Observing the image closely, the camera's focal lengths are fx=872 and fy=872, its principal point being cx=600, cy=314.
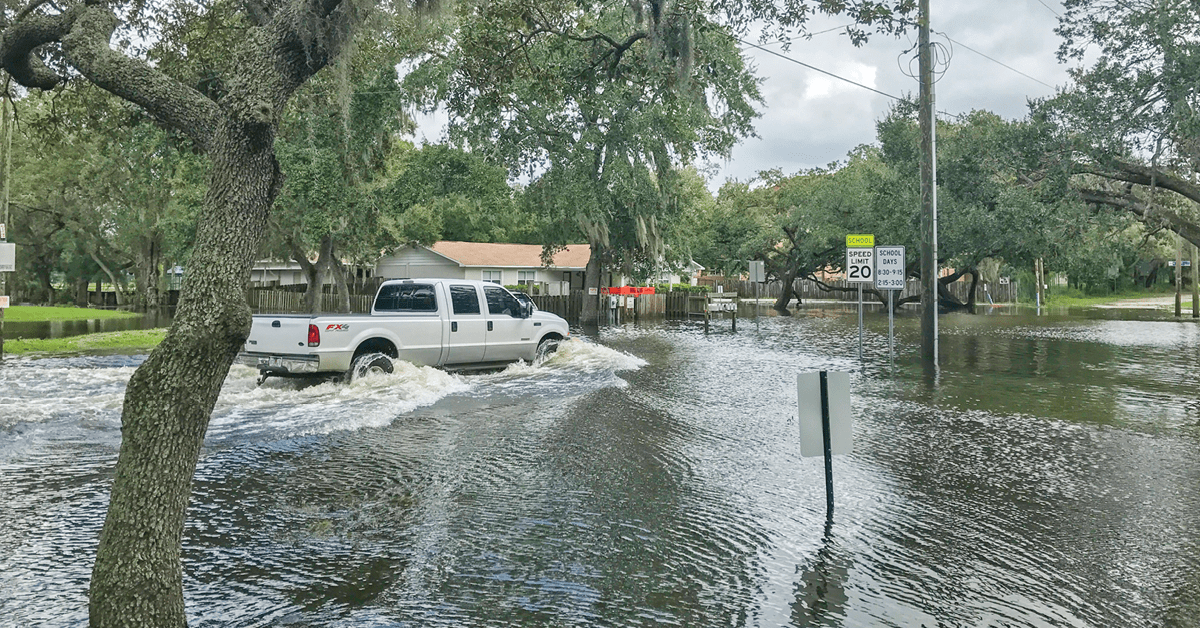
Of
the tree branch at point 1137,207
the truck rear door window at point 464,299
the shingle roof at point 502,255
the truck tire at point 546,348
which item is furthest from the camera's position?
the shingle roof at point 502,255

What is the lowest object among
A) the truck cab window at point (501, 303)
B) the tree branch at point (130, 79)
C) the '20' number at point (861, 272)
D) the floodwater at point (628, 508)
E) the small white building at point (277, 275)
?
the floodwater at point (628, 508)

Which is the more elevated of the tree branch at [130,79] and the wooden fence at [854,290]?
the tree branch at [130,79]

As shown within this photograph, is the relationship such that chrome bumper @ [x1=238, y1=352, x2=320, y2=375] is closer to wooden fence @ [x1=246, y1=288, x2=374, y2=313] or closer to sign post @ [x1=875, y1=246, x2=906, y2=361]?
sign post @ [x1=875, y1=246, x2=906, y2=361]

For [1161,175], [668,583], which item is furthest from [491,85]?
[1161,175]

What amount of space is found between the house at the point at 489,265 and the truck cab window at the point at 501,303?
103 feet

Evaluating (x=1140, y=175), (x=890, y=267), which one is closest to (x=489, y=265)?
(x=890, y=267)

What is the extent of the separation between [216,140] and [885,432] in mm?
8607

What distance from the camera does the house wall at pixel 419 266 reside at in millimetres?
49438

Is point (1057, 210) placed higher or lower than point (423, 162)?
lower

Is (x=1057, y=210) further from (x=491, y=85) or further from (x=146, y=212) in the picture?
(x=146, y=212)

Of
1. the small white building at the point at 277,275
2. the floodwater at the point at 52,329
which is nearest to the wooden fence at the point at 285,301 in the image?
the floodwater at the point at 52,329

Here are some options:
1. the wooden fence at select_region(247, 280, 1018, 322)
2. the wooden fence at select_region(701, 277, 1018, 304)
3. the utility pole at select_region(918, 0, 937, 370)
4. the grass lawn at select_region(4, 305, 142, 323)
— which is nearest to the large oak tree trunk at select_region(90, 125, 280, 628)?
the utility pole at select_region(918, 0, 937, 370)

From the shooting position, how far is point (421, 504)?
6961 mm

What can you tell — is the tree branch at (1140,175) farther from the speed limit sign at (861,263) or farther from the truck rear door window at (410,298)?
the truck rear door window at (410,298)
